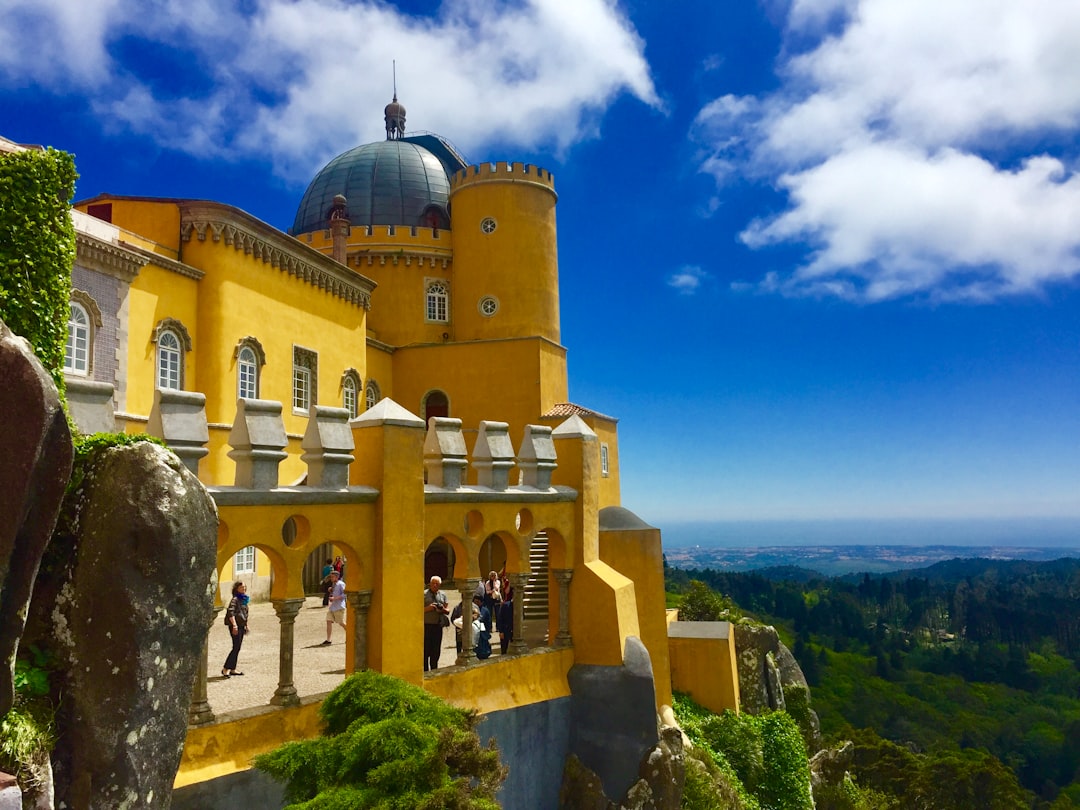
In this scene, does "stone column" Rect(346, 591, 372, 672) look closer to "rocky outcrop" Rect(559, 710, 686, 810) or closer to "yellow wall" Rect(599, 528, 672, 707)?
"rocky outcrop" Rect(559, 710, 686, 810)

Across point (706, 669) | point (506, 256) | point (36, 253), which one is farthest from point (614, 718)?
point (506, 256)

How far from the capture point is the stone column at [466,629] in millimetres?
12867

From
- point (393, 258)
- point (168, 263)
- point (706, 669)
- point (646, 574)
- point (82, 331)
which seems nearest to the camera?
point (646, 574)

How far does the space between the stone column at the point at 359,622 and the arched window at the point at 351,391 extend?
15.2m

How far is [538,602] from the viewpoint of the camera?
18984mm

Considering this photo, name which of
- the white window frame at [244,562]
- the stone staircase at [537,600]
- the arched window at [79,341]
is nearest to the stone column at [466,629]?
the stone staircase at [537,600]

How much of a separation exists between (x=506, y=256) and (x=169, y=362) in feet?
45.9

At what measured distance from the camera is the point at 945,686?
81688mm

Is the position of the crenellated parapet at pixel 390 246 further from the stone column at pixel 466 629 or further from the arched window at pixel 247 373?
the stone column at pixel 466 629

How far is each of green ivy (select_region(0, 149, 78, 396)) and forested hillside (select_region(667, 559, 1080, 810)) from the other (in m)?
35.4

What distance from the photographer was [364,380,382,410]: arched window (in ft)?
91.6

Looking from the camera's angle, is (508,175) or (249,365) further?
(508,175)

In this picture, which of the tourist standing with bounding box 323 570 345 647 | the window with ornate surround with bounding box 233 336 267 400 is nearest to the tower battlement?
the window with ornate surround with bounding box 233 336 267 400

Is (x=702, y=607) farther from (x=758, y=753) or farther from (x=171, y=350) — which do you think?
(x=171, y=350)
